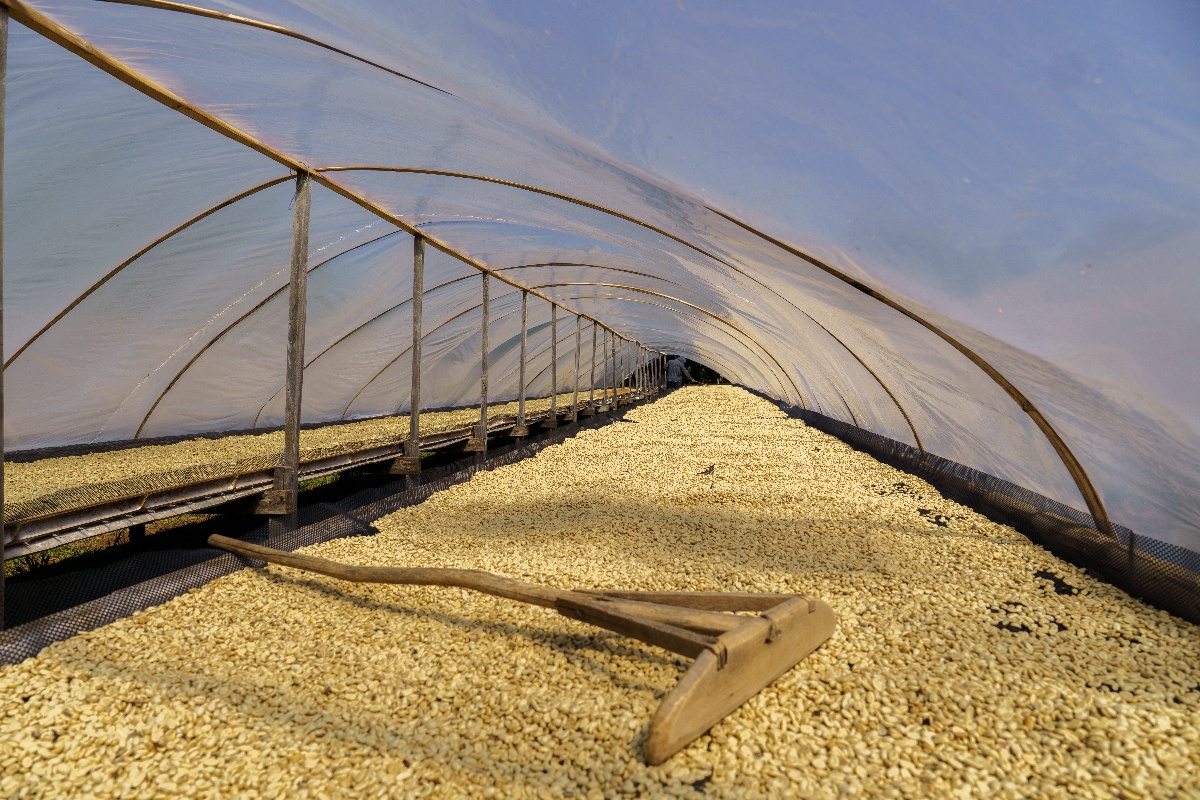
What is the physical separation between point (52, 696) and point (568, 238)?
6.70 meters

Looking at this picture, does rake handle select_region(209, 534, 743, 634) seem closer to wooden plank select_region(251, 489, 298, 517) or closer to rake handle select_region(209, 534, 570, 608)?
rake handle select_region(209, 534, 570, 608)

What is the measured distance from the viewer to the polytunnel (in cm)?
285

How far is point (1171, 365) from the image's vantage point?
9.67ft

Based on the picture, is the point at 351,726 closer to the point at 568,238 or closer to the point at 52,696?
the point at 52,696

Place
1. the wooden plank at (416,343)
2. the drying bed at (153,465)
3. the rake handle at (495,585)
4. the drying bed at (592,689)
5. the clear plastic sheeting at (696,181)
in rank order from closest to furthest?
the drying bed at (592,689)
the rake handle at (495,585)
the clear plastic sheeting at (696,181)
the drying bed at (153,465)
the wooden plank at (416,343)

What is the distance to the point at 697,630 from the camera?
2.62 meters

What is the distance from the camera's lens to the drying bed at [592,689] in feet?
6.92

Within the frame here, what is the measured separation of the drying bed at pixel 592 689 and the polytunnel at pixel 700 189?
0.81 meters

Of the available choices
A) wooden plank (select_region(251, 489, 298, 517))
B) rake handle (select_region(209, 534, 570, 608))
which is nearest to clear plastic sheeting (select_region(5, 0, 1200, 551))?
wooden plank (select_region(251, 489, 298, 517))

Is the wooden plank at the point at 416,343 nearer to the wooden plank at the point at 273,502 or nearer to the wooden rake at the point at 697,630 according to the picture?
the wooden plank at the point at 273,502

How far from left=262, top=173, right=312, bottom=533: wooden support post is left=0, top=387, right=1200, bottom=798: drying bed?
0.50 metres

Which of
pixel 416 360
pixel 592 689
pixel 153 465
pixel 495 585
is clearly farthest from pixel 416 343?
pixel 592 689

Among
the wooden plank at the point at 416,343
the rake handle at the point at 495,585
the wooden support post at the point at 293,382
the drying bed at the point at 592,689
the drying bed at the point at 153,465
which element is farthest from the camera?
the wooden plank at the point at 416,343

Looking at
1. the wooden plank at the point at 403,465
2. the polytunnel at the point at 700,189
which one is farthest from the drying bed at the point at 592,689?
the wooden plank at the point at 403,465
